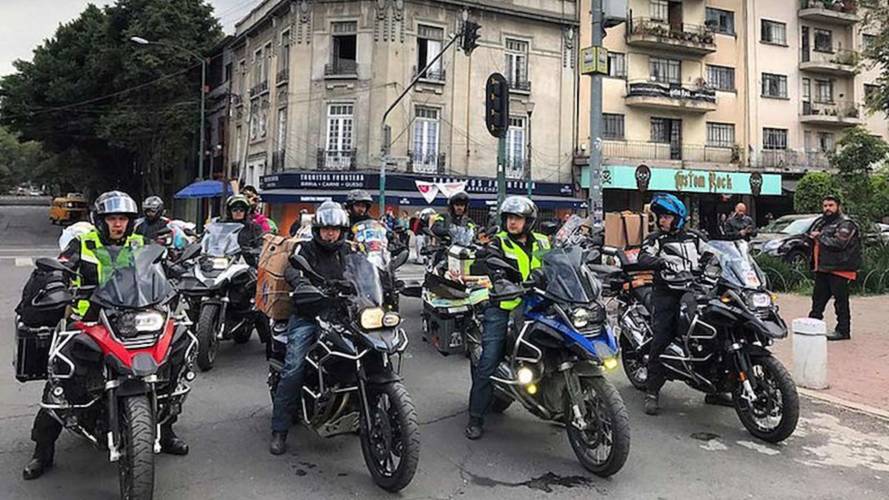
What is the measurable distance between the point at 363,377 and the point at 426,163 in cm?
2533

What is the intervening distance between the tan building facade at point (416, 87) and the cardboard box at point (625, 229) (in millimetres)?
17429

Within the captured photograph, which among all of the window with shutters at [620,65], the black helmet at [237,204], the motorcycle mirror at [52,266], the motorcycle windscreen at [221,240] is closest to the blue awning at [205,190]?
the window with shutters at [620,65]

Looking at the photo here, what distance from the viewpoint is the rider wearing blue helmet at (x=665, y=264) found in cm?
571

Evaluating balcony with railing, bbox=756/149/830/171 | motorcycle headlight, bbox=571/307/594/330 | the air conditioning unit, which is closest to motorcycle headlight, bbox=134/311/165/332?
motorcycle headlight, bbox=571/307/594/330

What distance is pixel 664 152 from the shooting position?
33531 mm

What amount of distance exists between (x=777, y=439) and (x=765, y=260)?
35.1 feet

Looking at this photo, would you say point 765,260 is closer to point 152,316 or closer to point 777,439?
point 777,439

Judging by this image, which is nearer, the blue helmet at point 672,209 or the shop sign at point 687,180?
the blue helmet at point 672,209

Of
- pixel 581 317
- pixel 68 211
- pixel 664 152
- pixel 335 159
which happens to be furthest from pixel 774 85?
pixel 68 211

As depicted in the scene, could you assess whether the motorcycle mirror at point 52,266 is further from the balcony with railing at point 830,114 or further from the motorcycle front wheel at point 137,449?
the balcony with railing at point 830,114

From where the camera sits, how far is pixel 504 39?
3058 centimetres

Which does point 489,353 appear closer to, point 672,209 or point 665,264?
point 665,264

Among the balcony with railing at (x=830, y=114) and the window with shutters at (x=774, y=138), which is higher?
the balcony with railing at (x=830, y=114)

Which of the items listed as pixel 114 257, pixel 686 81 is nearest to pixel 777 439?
pixel 114 257
